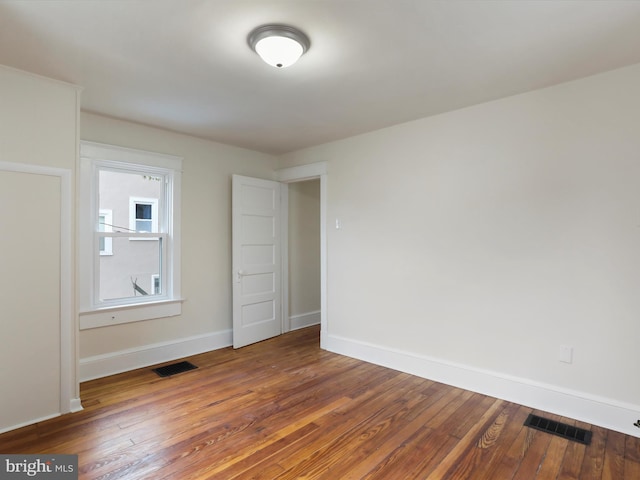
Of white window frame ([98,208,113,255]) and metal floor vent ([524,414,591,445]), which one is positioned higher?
white window frame ([98,208,113,255])

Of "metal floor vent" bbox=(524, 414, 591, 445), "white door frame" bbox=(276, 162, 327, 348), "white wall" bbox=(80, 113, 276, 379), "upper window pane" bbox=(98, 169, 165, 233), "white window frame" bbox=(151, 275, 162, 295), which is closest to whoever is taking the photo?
"metal floor vent" bbox=(524, 414, 591, 445)

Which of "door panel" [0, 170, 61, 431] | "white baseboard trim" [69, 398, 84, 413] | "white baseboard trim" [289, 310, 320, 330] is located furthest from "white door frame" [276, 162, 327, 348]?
"door panel" [0, 170, 61, 431]

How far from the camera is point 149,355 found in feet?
12.2

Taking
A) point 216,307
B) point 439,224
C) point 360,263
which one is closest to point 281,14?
point 439,224

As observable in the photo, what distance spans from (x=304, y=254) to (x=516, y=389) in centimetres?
326

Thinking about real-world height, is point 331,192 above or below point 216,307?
above

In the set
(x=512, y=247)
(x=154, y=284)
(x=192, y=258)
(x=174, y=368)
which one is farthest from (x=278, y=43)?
(x=174, y=368)

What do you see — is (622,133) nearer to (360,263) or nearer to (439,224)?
(439,224)

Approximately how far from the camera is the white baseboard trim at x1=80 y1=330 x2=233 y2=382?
3.33m

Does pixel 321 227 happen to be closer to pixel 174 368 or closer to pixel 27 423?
pixel 174 368

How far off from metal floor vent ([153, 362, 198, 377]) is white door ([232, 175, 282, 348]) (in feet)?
2.26

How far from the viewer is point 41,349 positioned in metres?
2.55

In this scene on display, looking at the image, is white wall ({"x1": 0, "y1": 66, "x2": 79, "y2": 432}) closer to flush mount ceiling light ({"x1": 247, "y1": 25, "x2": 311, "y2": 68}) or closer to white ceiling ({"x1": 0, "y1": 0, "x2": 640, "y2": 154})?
white ceiling ({"x1": 0, "y1": 0, "x2": 640, "y2": 154})

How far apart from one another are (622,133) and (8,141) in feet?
14.0
